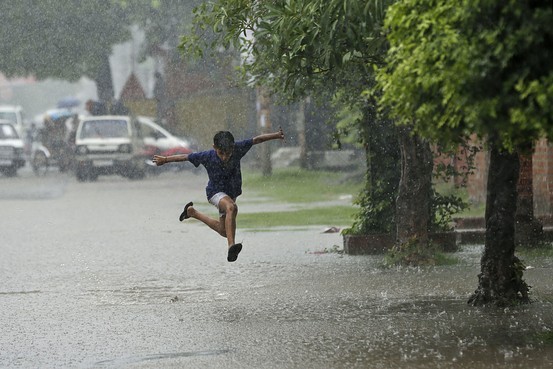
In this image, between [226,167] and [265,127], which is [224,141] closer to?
[226,167]

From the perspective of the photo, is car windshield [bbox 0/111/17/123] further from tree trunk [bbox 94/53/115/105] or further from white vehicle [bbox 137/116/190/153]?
white vehicle [bbox 137/116/190/153]

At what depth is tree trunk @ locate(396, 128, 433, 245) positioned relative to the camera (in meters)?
13.1

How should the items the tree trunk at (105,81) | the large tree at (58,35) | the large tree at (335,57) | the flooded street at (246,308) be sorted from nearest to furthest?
the flooded street at (246,308)
the large tree at (335,57)
the large tree at (58,35)
the tree trunk at (105,81)

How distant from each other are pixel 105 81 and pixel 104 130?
1436cm

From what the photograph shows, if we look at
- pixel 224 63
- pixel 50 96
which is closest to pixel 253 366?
pixel 224 63

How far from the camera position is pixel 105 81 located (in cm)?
5041

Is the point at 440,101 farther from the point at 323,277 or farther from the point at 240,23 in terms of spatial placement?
the point at 323,277

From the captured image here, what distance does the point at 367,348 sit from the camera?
8406 millimetres

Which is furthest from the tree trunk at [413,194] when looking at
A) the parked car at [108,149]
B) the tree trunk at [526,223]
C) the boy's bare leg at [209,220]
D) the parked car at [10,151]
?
the parked car at [10,151]

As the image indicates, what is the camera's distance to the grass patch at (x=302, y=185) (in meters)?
25.4

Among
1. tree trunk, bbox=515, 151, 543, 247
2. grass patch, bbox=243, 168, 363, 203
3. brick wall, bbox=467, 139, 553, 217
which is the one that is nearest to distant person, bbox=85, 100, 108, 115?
grass patch, bbox=243, 168, 363, 203

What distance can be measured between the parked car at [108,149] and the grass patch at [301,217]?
48.3ft

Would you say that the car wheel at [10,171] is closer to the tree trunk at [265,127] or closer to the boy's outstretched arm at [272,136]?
the tree trunk at [265,127]

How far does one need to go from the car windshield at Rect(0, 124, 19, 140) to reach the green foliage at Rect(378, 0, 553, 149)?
34825mm
